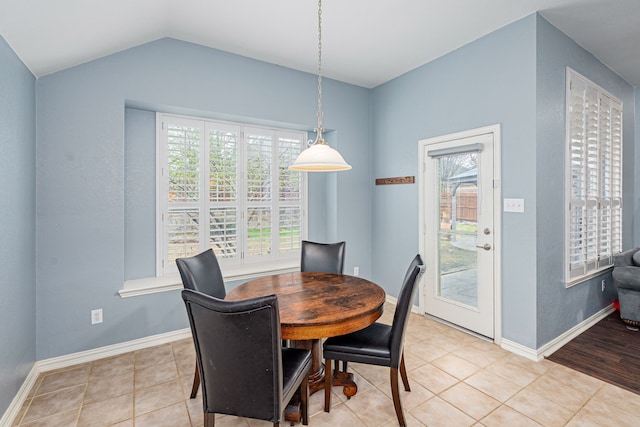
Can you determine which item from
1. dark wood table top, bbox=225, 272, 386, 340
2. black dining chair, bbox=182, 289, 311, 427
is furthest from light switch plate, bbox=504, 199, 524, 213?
black dining chair, bbox=182, 289, 311, 427

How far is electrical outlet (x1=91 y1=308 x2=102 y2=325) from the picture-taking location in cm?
264

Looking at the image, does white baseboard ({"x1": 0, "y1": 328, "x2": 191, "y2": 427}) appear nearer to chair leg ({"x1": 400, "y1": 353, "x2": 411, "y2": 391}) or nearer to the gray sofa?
chair leg ({"x1": 400, "y1": 353, "x2": 411, "y2": 391})

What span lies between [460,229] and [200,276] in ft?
8.36

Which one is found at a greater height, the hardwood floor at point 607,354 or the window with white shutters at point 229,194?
the window with white shutters at point 229,194

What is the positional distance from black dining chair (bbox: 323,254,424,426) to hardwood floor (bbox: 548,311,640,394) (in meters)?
1.71

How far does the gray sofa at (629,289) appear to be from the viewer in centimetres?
309

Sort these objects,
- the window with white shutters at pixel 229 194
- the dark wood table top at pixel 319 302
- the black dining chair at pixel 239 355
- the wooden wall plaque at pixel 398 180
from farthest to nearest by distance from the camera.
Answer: the wooden wall plaque at pixel 398 180, the window with white shutters at pixel 229 194, the dark wood table top at pixel 319 302, the black dining chair at pixel 239 355

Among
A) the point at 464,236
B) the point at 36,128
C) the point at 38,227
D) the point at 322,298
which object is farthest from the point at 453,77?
the point at 38,227

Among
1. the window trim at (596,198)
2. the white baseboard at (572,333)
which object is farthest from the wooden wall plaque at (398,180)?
the white baseboard at (572,333)

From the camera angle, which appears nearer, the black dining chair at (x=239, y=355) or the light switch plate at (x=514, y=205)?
the black dining chair at (x=239, y=355)

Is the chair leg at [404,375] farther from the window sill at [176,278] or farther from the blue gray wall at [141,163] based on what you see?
the window sill at [176,278]

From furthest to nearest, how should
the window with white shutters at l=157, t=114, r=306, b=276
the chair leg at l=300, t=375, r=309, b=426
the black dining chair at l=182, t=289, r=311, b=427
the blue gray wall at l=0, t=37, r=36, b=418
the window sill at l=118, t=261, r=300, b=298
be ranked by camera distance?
the window with white shutters at l=157, t=114, r=306, b=276 < the window sill at l=118, t=261, r=300, b=298 < the blue gray wall at l=0, t=37, r=36, b=418 < the chair leg at l=300, t=375, r=309, b=426 < the black dining chair at l=182, t=289, r=311, b=427

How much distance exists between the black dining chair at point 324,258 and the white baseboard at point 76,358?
1401 millimetres

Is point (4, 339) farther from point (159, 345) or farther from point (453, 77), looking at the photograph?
point (453, 77)
